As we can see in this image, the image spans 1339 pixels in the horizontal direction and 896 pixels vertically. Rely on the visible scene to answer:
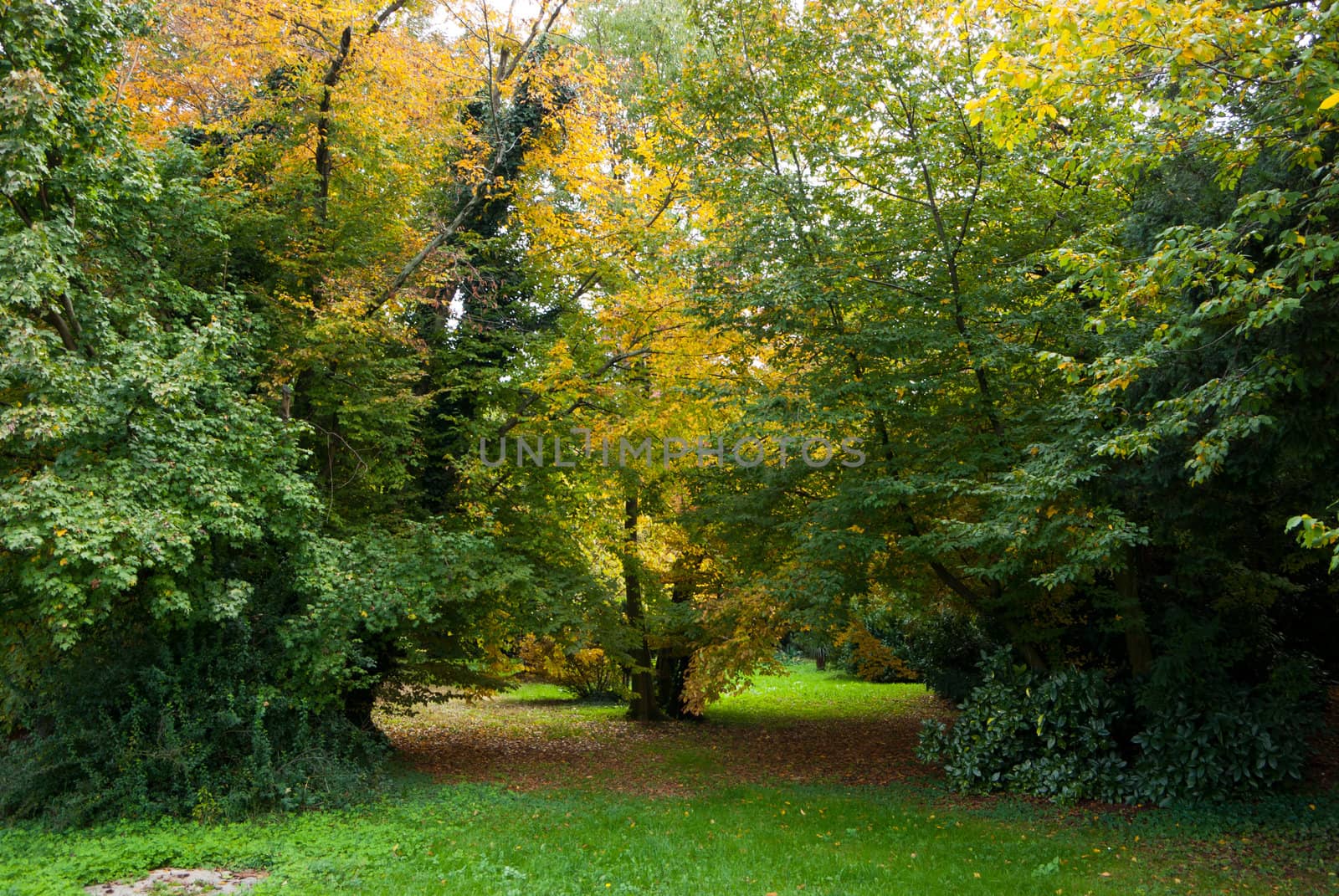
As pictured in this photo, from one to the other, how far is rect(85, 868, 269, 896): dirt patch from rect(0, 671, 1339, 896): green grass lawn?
0.44ft

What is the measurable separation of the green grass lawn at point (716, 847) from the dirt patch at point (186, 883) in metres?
0.13

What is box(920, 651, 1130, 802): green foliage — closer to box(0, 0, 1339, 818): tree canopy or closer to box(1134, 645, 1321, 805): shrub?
box(0, 0, 1339, 818): tree canopy

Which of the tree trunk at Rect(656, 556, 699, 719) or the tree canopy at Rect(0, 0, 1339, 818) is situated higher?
the tree canopy at Rect(0, 0, 1339, 818)

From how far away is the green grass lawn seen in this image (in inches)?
230

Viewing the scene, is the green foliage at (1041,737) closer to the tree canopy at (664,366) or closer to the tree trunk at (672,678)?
the tree canopy at (664,366)

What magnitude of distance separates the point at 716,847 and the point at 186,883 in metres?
4.01

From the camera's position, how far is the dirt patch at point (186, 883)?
217 inches

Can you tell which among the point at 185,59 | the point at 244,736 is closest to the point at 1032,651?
the point at 244,736

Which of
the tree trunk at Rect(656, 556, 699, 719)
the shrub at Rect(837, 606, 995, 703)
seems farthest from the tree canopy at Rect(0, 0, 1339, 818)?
the tree trunk at Rect(656, 556, 699, 719)

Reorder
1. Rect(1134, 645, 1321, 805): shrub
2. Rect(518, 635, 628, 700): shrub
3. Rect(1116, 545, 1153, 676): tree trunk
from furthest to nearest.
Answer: Rect(518, 635, 628, 700): shrub < Rect(1116, 545, 1153, 676): tree trunk < Rect(1134, 645, 1321, 805): shrub

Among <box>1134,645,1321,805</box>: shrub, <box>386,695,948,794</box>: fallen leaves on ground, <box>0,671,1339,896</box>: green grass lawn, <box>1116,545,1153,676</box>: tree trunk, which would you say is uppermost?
<box>1116,545,1153,676</box>: tree trunk

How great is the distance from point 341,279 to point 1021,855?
873 cm

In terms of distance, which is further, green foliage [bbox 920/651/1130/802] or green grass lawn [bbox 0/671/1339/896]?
green foliage [bbox 920/651/1130/802]

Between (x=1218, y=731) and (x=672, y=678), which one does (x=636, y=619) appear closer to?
(x=672, y=678)
